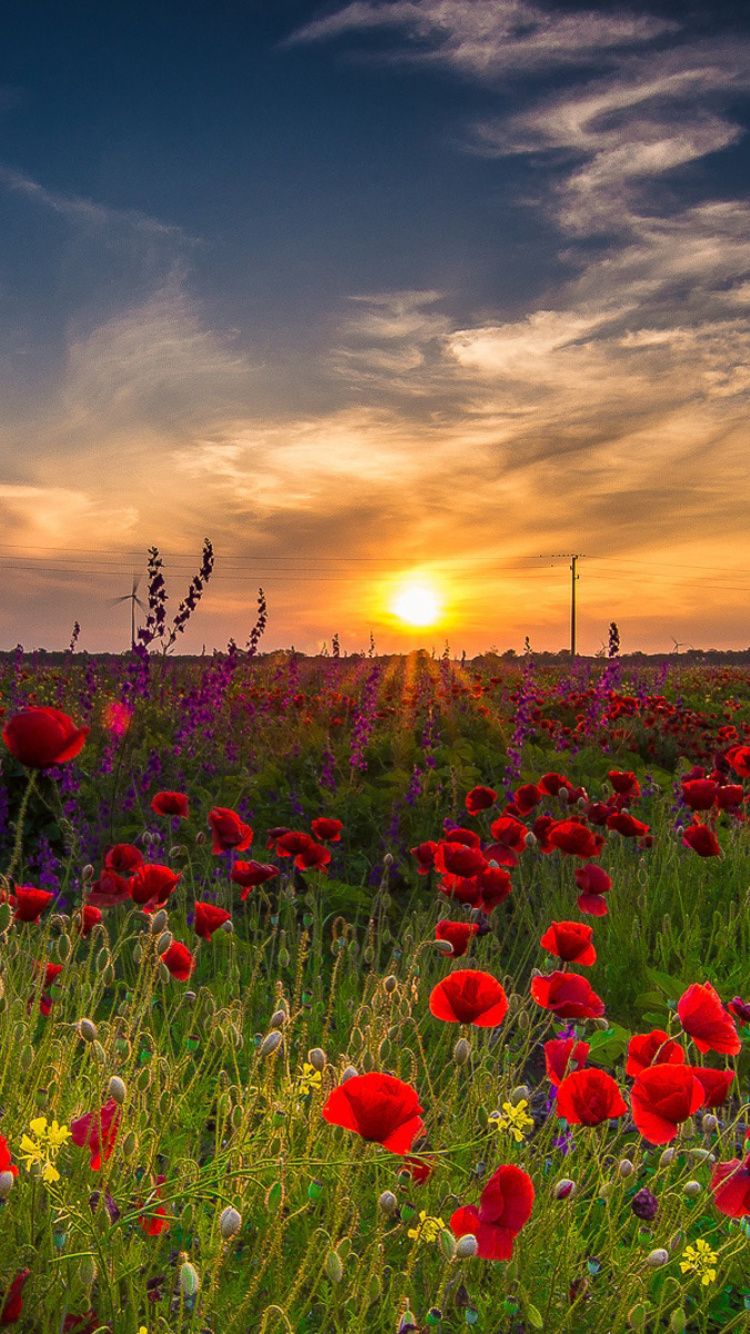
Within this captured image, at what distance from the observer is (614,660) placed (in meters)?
8.70

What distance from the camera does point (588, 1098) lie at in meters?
1.85

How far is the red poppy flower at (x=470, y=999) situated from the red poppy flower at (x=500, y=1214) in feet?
1.30

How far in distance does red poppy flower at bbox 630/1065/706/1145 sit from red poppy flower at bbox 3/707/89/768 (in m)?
1.29

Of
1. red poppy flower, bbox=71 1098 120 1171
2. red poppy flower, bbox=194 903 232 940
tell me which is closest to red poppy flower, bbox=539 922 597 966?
red poppy flower, bbox=194 903 232 940

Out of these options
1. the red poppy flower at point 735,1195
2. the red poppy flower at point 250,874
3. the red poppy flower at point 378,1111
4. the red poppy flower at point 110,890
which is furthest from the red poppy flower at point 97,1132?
the red poppy flower at point 250,874

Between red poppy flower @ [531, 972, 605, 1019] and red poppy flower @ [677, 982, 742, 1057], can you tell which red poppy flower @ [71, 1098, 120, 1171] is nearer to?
red poppy flower @ [531, 972, 605, 1019]

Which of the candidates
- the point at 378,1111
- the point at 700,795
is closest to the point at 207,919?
the point at 378,1111

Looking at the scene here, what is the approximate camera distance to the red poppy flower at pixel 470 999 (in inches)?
81.3

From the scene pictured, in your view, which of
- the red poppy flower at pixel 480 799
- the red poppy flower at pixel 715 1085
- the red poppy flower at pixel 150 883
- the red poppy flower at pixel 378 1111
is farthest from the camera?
the red poppy flower at pixel 480 799

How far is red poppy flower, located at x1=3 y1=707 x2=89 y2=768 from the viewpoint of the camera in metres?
2.18

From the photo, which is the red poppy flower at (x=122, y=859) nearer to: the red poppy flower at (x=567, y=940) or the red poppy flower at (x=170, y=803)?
the red poppy flower at (x=170, y=803)

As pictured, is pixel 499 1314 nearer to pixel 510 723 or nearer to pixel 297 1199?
pixel 297 1199

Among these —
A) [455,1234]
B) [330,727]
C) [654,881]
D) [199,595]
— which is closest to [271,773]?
[199,595]

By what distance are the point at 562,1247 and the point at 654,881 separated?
3627mm
